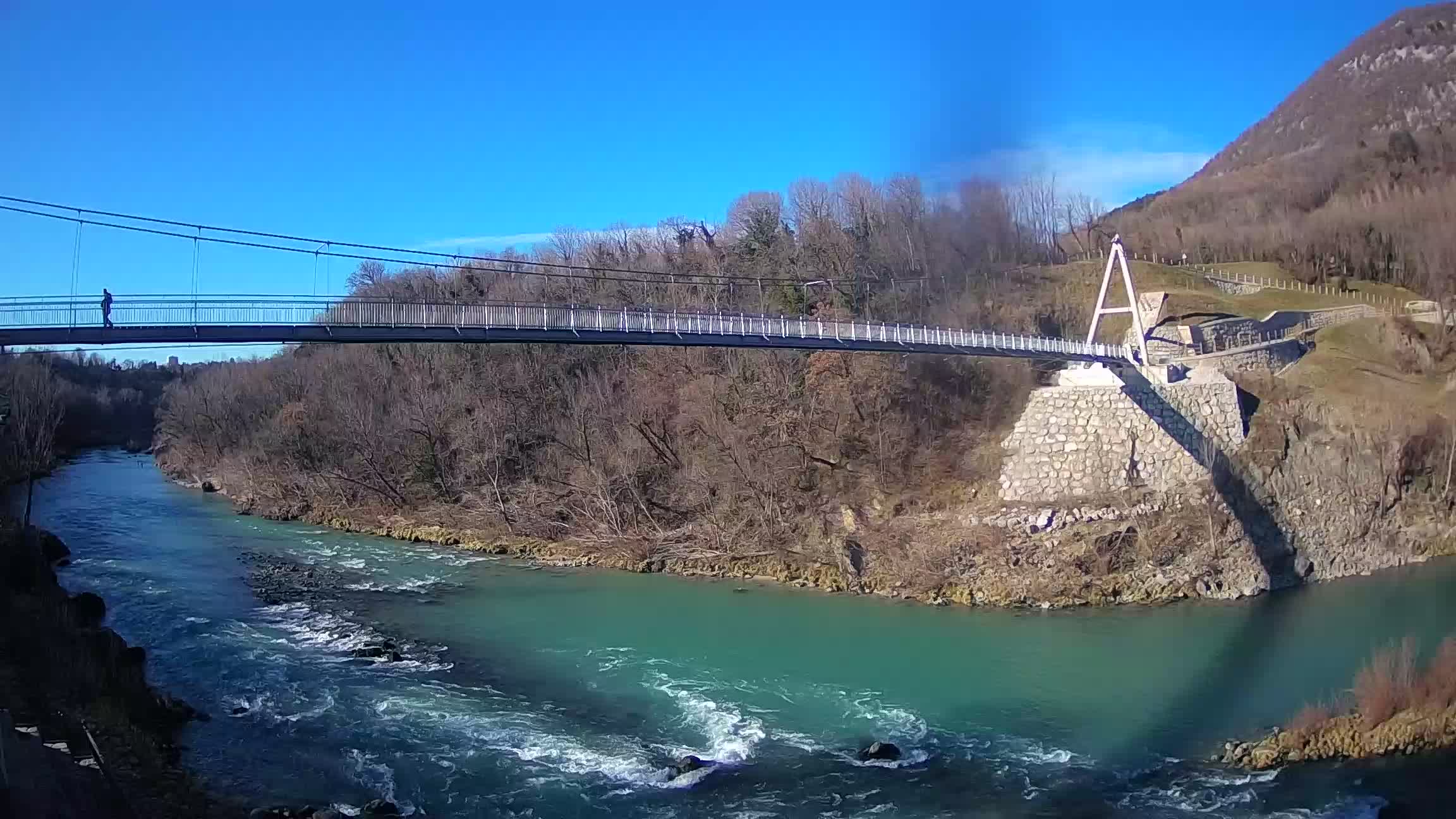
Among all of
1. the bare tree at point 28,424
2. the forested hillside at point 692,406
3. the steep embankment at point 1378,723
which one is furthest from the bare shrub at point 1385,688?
the bare tree at point 28,424

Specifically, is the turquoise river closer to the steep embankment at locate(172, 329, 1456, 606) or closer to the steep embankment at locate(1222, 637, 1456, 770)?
the steep embankment at locate(1222, 637, 1456, 770)

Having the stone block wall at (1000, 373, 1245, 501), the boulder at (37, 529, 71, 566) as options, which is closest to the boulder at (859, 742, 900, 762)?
the stone block wall at (1000, 373, 1245, 501)

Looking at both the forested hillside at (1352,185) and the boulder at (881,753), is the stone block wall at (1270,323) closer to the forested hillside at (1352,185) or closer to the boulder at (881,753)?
the forested hillside at (1352,185)

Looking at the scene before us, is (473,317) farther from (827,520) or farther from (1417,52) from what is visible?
(1417,52)

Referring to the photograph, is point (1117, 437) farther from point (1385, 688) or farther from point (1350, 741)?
point (1350, 741)

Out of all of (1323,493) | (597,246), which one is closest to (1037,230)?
(597,246)
